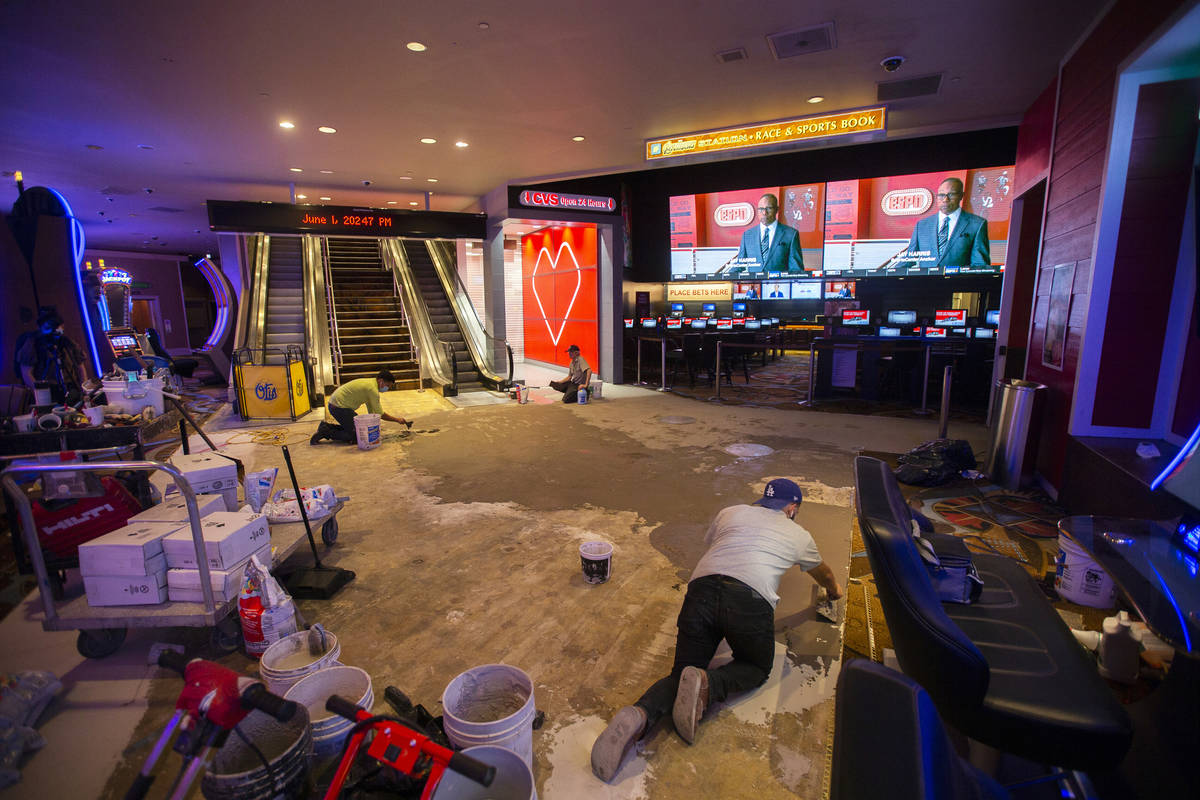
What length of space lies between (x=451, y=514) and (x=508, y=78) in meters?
4.50

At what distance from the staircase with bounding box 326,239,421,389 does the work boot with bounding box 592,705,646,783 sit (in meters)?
9.87

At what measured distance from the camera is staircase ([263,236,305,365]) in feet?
37.0

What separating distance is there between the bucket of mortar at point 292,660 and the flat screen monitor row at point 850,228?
1253 centimetres

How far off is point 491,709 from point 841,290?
15210 millimetres

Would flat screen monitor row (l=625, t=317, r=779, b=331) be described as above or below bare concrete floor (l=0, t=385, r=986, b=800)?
above

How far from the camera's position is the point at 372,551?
409cm

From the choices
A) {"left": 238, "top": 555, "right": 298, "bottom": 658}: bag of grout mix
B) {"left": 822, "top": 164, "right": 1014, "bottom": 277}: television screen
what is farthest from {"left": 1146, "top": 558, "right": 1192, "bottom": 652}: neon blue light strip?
{"left": 822, "top": 164, "right": 1014, "bottom": 277}: television screen

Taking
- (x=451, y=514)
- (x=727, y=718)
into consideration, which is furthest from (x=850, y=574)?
(x=451, y=514)

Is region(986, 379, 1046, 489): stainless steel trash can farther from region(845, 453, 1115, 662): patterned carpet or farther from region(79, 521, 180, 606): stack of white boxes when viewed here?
region(79, 521, 180, 606): stack of white boxes

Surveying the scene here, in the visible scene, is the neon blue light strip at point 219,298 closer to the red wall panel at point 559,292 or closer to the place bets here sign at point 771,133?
the red wall panel at point 559,292

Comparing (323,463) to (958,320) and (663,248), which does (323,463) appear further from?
(663,248)

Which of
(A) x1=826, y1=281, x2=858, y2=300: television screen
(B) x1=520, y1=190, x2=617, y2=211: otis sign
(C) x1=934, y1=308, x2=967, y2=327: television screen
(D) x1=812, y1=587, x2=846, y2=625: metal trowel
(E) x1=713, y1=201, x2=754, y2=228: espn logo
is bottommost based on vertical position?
(D) x1=812, y1=587, x2=846, y2=625: metal trowel

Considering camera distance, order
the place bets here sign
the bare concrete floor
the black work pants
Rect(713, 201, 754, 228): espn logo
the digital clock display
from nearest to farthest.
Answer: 1. the bare concrete floor
2. the black work pants
3. the place bets here sign
4. the digital clock display
5. Rect(713, 201, 754, 228): espn logo

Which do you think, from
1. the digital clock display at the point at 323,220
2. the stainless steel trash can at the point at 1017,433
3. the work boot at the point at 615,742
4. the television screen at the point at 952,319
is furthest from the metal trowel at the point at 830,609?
the digital clock display at the point at 323,220
